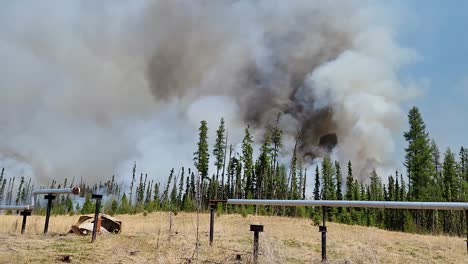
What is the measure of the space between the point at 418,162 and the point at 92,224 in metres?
41.6

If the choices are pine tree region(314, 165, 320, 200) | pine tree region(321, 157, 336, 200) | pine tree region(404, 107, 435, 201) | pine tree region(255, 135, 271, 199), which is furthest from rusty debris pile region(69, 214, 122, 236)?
pine tree region(314, 165, 320, 200)

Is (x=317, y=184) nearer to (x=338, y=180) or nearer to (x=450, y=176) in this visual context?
(x=338, y=180)

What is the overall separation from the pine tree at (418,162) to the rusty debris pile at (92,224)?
3997cm

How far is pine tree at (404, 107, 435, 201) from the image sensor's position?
43.1 metres

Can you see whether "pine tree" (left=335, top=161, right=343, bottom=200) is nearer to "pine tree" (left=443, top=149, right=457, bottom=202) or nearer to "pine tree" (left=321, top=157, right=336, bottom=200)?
"pine tree" (left=321, top=157, right=336, bottom=200)

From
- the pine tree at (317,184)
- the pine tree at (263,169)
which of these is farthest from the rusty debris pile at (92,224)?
the pine tree at (317,184)

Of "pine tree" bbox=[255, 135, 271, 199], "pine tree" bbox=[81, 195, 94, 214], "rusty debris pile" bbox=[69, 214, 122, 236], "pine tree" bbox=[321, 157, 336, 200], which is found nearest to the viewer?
"rusty debris pile" bbox=[69, 214, 122, 236]

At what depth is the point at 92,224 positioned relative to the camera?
39.1 feet

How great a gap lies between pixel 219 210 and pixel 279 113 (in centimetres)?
2703

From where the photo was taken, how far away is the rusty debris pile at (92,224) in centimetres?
1141

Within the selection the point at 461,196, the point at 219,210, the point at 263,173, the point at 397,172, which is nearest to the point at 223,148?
the point at 263,173

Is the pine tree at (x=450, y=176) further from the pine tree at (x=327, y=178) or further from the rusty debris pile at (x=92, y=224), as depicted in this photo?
the rusty debris pile at (x=92, y=224)

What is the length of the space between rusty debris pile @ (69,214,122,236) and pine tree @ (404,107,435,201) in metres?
40.0

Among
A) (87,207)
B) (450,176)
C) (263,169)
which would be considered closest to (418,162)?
(450,176)
